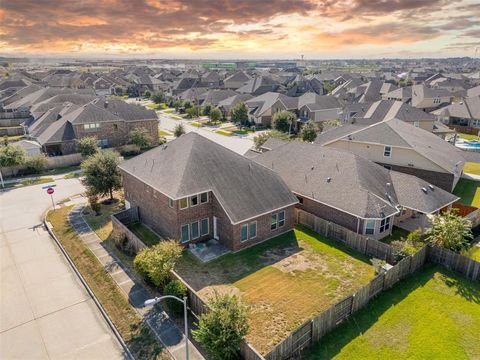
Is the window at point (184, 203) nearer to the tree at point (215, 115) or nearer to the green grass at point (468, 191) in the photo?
the green grass at point (468, 191)

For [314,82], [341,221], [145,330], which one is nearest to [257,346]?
[145,330]

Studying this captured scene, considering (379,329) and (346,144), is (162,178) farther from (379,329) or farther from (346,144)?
(346,144)

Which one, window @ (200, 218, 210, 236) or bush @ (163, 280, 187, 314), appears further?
window @ (200, 218, 210, 236)

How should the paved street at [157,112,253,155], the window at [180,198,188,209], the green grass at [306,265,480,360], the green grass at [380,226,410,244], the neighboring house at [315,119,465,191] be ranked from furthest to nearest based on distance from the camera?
the paved street at [157,112,253,155]
the neighboring house at [315,119,465,191]
the green grass at [380,226,410,244]
the window at [180,198,188,209]
the green grass at [306,265,480,360]

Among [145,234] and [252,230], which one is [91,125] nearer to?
[145,234]

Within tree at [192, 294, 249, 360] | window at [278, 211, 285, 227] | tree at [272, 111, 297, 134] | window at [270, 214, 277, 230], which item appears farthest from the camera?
tree at [272, 111, 297, 134]

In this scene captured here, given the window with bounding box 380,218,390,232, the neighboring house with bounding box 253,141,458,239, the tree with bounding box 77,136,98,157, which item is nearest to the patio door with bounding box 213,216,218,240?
the neighboring house with bounding box 253,141,458,239

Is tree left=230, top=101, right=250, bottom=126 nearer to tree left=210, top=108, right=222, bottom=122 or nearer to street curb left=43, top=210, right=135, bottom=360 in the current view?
tree left=210, top=108, right=222, bottom=122
